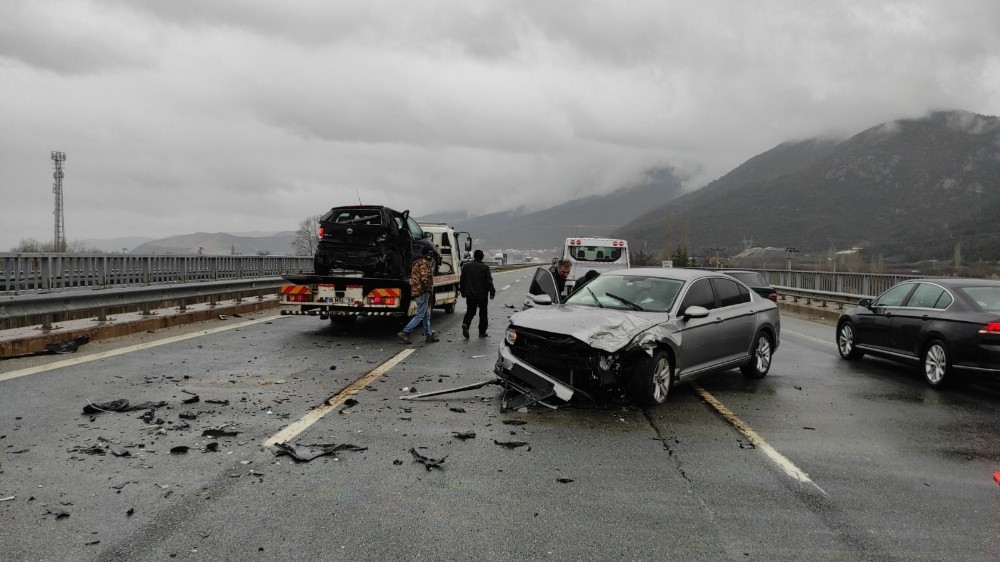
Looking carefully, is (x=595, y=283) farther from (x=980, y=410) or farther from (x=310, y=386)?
(x=980, y=410)

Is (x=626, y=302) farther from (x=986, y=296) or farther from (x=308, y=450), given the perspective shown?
(x=986, y=296)

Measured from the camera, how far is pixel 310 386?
7777mm

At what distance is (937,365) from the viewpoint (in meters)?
8.80

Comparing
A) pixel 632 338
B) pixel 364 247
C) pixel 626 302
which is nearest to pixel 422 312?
pixel 364 247

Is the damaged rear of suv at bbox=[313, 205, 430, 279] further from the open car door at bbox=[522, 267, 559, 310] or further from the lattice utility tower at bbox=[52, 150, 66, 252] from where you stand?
the lattice utility tower at bbox=[52, 150, 66, 252]

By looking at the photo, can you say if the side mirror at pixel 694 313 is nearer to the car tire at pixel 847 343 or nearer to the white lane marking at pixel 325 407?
the white lane marking at pixel 325 407

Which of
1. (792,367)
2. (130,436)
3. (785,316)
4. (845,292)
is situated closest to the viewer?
(130,436)

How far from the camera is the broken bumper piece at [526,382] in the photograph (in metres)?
6.75

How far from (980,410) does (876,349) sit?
2.94 meters

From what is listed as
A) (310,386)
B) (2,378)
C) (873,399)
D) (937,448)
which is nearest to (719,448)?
(937,448)

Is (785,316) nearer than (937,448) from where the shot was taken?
No

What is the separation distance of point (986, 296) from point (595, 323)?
554 centimetres

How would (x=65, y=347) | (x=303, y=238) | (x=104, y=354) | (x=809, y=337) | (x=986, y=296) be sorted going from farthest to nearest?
1. (x=303, y=238)
2. (x=809, y=337)
3. (x=65, y=347)
4. (x=104, y=354)
5. (x=986, y=296)

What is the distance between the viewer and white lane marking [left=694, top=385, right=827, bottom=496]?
4.95 metres
